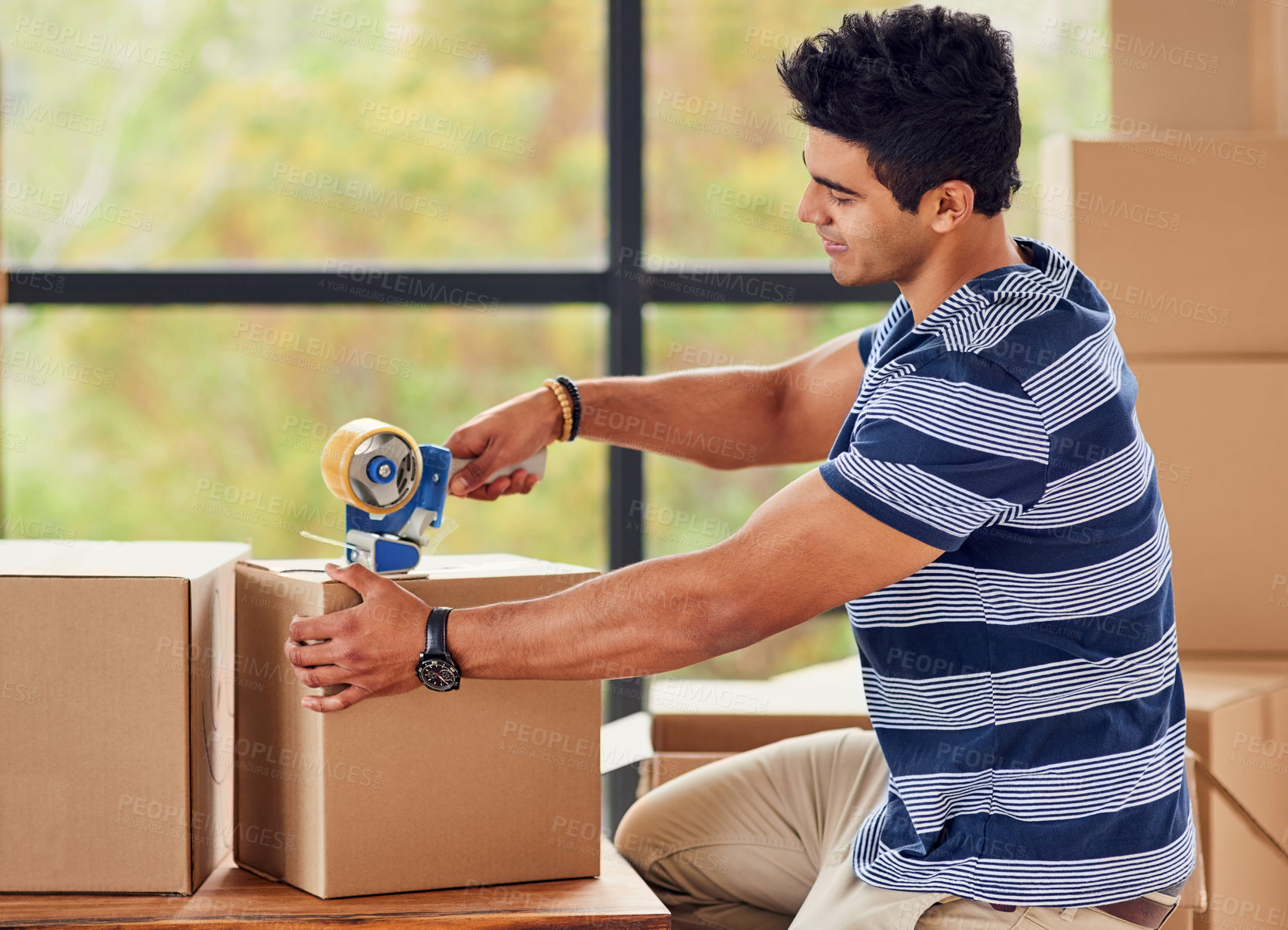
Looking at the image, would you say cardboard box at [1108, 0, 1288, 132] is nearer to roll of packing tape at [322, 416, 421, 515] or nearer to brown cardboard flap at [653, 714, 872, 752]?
brown cardboard flap at [653, 714, 872, 752]

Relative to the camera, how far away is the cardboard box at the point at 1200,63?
1.86m

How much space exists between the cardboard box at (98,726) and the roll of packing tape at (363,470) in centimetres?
17

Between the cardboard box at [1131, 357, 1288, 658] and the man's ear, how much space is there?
0.71 meters

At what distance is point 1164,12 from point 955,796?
4.40 ft

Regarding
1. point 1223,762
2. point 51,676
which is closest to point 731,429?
point 1223,762

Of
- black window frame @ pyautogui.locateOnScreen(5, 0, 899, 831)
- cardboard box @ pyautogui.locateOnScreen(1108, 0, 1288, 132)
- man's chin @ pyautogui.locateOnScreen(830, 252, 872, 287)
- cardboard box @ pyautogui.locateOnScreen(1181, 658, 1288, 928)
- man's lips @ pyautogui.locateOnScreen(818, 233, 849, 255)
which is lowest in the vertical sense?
cardboard box @ pyautogui.locateOnScreen(1181, 658, 1288, 928)

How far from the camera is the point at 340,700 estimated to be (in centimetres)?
107

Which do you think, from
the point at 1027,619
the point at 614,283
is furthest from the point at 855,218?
the point at 614,283

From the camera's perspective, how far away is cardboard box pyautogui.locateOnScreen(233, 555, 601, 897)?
1.11 metres

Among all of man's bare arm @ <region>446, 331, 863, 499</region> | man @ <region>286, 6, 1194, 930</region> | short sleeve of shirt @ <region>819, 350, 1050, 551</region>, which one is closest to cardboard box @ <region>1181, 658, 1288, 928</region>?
man @ <region>286, 6, 1194, 930</region>

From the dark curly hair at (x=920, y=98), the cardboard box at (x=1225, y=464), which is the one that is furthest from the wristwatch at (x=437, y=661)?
the cardboard box at (x=1225, y=464)

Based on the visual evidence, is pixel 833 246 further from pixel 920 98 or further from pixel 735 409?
pixel 735 409

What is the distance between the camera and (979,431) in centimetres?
104

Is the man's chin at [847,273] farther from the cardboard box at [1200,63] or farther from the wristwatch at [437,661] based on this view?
the cardboard box at [1200,63]
